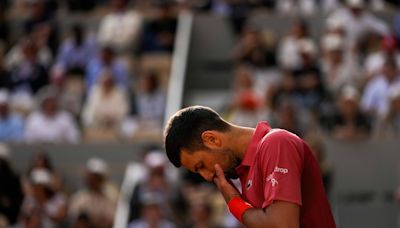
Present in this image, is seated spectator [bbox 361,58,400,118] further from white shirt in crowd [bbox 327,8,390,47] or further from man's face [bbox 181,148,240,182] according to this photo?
man's face [bbox 181,148,240,182]

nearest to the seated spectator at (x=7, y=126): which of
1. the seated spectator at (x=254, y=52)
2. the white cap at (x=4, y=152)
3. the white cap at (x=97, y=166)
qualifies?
the white cap at (x=4, y=152)

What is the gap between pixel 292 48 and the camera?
1628cm

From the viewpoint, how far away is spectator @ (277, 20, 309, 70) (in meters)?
16.0

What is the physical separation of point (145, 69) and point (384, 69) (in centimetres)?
429

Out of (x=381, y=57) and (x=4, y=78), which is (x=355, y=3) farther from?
(x=4, y=78)

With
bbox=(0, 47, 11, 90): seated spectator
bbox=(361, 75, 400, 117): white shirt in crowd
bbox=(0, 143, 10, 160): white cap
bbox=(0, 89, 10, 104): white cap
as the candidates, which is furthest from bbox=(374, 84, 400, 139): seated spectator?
bbox=(0, 47, 11, 90): seated spectator

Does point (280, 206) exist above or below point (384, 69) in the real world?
above

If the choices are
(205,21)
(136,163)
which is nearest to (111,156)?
(136,163)

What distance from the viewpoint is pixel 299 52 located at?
15953mm

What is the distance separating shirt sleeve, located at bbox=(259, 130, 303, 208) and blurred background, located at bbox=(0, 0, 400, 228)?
702 centimetres

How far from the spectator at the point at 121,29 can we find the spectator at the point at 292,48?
2.56 meters

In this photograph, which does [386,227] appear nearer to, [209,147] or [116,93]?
[116,93]

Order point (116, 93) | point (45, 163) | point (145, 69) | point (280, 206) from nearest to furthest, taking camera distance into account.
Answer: point (280, 206) → point (45, 163) → point (116, 93) → point (145, 69)

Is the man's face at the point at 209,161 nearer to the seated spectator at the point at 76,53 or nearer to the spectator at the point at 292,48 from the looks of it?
the spectator at the point at 292,48
